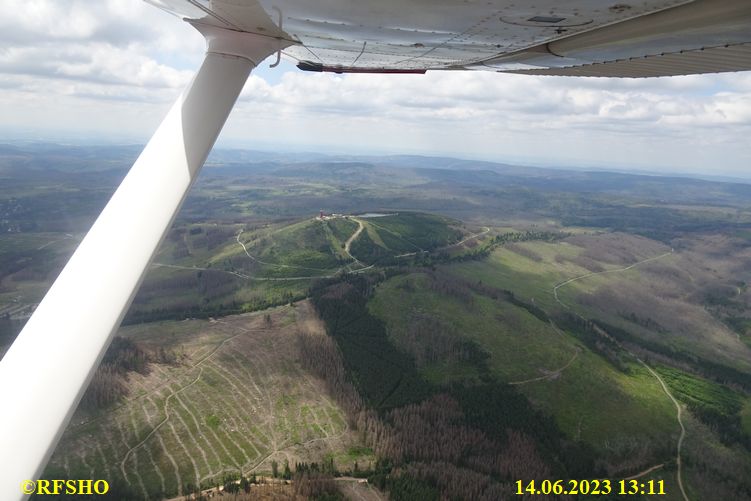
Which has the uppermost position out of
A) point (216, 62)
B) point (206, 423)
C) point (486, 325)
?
point (216, 62)

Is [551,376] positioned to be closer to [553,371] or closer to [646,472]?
[553,371]

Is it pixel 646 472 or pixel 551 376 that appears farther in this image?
pixel 551 376

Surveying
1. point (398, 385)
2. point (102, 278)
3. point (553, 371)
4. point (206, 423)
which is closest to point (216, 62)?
point (102, 278)

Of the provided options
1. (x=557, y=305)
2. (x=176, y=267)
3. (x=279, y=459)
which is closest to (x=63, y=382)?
(x=279, y=459)

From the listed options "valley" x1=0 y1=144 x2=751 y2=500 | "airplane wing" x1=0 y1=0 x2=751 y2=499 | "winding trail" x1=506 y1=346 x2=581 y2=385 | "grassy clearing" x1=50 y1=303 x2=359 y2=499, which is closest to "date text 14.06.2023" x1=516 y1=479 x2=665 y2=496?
"valley" x1=0 y1=144 x2=751 y2=500

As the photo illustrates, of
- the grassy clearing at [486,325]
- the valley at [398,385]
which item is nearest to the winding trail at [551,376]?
the valley at [398,385]

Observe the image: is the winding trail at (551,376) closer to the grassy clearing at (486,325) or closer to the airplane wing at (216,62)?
the grassy clearing at (486,325)
